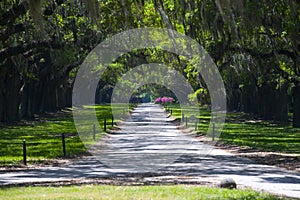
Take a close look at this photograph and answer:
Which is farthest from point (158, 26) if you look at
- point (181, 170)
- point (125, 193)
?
point (125, 193)

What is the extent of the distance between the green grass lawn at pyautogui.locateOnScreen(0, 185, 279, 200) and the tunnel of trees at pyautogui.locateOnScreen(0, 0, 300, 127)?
381cm

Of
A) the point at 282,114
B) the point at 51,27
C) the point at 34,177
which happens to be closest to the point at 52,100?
the point at 282,114

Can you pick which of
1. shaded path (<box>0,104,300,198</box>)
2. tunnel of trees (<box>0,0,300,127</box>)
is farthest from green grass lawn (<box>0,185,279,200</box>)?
tunnel of trees (<box>0,0,300,127</box>)

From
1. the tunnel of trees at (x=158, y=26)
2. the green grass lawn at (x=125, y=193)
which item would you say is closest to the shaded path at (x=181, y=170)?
the green grass lawn at (x=125, y=193)

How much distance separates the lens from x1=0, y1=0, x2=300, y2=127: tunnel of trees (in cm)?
2025

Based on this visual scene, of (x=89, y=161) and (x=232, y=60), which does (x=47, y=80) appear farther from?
(x=89, y=161)

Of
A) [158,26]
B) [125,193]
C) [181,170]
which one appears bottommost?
[181,170]

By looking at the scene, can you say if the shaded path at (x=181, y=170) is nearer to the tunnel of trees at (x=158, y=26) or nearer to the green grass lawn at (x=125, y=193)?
the green grass lawn at (x=125, y=193)

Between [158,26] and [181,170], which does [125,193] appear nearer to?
[181,170]

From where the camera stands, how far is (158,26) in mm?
33938

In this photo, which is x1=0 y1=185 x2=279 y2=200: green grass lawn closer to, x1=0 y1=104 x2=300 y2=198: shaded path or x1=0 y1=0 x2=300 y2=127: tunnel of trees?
x1=0 y1=104 x2=300 y2=198: shaded path

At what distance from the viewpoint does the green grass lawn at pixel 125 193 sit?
11.9 m

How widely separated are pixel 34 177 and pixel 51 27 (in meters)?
→ 13.7

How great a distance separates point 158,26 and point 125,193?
22.2m
